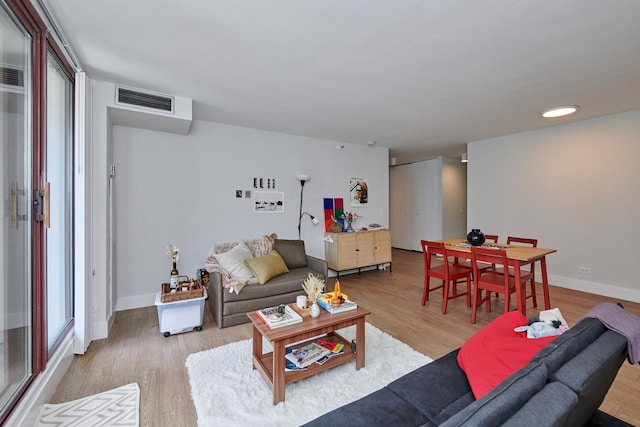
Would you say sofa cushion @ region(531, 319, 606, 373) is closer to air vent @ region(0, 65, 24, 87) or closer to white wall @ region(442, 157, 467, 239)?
air vent @ region(0, 65, 24, 87)

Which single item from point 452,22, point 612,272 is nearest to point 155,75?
point 452,22

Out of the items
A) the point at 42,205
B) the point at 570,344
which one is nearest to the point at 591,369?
the point at 570,344

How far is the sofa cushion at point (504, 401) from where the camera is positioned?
26.9 inches

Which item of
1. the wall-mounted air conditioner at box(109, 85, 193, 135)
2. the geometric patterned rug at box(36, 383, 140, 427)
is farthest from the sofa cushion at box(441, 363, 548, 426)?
the wall-mounted air conditioner at box(109, 85, 193, 135)

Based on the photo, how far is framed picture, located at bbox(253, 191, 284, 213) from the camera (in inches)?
167

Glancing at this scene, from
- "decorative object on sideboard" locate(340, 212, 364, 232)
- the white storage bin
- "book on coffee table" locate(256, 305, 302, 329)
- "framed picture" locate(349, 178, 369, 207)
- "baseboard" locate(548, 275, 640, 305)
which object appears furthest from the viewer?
"framed picture" locate(349, 178, 369, 207)

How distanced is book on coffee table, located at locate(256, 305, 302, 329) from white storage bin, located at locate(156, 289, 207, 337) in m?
1.08

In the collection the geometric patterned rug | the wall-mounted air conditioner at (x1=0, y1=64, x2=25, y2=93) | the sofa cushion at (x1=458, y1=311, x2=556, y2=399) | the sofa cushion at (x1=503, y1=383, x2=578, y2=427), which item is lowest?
the geometric patterned rug

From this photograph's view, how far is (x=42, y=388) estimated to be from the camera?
1.72m

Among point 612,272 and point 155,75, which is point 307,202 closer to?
point 155,75

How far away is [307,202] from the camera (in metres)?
4.71

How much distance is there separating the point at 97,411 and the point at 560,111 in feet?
17.4

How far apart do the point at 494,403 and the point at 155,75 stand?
3.21 metres

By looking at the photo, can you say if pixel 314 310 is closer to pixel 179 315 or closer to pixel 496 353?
pixel 496 353
